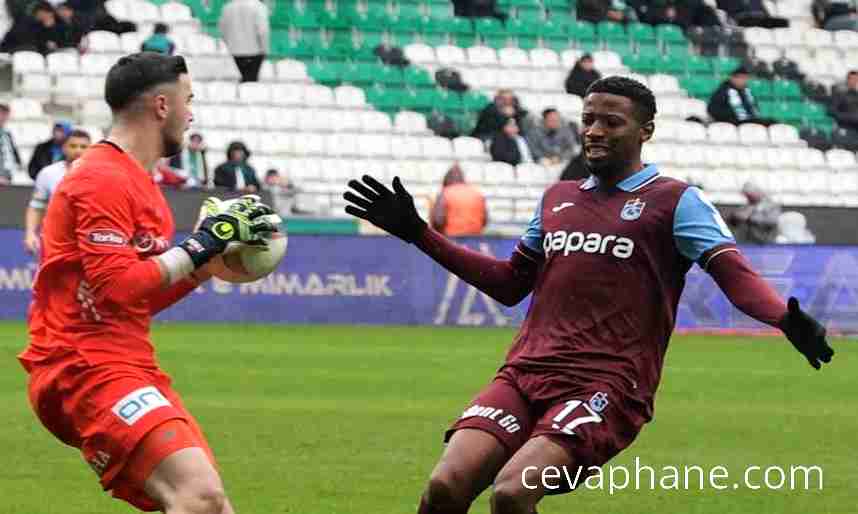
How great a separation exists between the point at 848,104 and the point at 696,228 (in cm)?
2580

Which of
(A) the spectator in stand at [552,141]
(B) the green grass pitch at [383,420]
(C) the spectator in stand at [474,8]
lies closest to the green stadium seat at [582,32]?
(C) the spectator in stand at [474,8]

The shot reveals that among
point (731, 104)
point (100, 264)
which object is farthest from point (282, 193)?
point (100, 264)

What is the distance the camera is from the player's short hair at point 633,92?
281 inches

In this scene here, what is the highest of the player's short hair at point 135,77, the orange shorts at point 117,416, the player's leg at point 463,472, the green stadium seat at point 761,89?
the player's short hair at point 135,77

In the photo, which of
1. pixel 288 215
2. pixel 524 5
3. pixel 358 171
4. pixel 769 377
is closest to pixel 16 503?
pixel 769 377

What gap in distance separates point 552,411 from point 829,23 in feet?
94.4

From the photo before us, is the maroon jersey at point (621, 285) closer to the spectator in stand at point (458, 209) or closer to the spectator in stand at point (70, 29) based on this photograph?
the spectator in stand at point (458, 209)

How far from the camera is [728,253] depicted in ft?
22.4

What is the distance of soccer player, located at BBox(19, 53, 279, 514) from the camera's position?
6.05 metres

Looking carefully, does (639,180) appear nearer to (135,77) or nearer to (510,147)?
(135,77)

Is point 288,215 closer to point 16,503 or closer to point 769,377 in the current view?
point 769,377

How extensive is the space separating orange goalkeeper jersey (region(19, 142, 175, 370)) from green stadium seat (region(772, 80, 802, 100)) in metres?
27.3

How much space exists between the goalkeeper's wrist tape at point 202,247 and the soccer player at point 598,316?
1031mm

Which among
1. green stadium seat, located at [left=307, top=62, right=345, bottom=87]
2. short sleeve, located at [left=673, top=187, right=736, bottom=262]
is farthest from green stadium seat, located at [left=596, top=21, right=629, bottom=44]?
short sleeve, located at [left=673, top=187, right=736, bottom=262]
